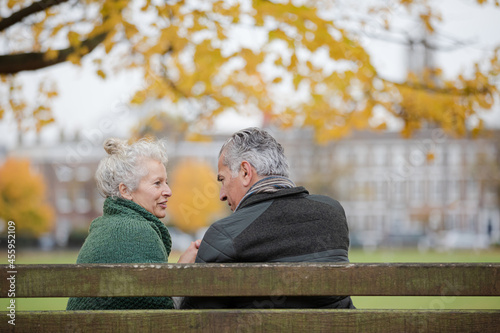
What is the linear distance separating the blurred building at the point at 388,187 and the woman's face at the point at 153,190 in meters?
54.3

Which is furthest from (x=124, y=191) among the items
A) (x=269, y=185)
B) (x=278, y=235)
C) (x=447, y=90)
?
(x=447, y=90)

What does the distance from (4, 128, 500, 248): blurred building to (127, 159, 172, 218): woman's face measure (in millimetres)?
54311

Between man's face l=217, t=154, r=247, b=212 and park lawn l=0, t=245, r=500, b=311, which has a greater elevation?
man's face l=217, t=154, r=247, b=212

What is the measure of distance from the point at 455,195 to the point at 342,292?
6710 centimetres

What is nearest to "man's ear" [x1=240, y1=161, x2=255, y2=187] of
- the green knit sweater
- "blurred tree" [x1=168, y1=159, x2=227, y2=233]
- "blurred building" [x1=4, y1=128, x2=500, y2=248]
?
the green knit sweater

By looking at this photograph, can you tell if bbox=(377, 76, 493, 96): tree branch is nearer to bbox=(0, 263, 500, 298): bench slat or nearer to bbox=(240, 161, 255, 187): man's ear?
bbox=(240, 161, 255, 187): man's ear

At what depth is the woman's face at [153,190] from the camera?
3208 mm

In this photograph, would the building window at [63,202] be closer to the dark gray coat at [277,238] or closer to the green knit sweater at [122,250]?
the green knit sweater at [122,250]

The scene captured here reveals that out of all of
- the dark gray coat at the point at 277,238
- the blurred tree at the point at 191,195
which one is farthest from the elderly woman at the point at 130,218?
the blurred tree at the point at 191,195

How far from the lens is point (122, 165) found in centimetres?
321

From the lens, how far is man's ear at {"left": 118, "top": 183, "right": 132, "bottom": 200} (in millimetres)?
3164

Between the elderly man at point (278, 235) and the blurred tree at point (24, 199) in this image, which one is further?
the blurred tree at point (24, 199)

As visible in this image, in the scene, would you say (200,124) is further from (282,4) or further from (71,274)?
(71,274)

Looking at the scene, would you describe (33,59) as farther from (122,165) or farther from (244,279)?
(244,279)
